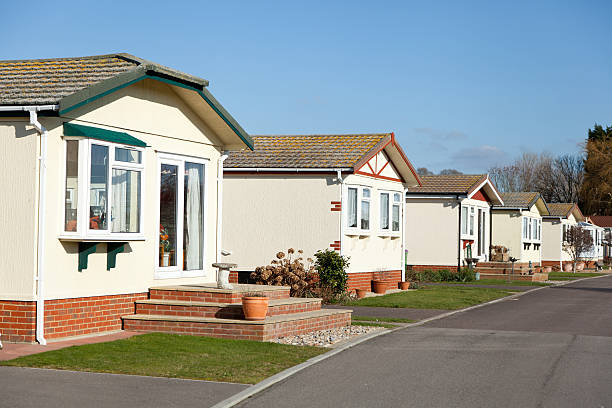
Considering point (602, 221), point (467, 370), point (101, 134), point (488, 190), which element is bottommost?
point (467, 370)

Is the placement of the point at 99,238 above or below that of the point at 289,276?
above

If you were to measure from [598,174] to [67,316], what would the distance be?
69751 millimetres

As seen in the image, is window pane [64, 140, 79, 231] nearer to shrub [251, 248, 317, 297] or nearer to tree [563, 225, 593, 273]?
shrub [251, 248, 317, 297]

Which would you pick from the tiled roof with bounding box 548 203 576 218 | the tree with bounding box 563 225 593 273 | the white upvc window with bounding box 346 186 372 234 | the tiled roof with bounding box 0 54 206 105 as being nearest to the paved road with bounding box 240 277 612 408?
the tiled roof with bounding box 0 54 206 105

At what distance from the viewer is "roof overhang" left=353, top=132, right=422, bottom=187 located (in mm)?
23438

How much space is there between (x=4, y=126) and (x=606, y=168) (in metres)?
66.1

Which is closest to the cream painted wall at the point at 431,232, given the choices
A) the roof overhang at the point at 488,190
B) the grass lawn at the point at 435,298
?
the roof overhang at the point at 488,190

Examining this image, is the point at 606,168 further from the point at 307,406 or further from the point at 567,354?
the point at 307,406

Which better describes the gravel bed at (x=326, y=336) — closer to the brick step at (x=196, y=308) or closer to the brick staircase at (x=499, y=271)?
the brick step at (x=196, y=308)

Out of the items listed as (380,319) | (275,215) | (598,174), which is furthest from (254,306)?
(598,174)

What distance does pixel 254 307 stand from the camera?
1284 cm

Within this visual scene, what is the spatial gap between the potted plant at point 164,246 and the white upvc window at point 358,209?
918 centimetres

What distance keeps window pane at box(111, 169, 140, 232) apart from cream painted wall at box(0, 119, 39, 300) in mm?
1387

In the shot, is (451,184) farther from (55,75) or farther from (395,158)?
(55,75)
